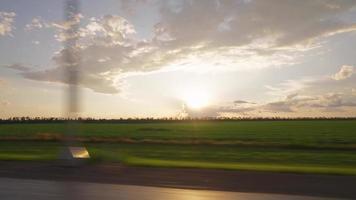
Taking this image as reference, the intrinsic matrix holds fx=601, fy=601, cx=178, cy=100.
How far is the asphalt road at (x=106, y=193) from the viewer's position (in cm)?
1235

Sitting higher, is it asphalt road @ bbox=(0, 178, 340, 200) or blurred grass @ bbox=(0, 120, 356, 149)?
blurred grass @ bbox=(0, 120, 356, 149)

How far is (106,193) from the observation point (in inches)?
515

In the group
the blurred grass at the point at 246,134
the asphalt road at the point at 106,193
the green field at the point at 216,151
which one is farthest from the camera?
the blurred grass at the point at 246,134

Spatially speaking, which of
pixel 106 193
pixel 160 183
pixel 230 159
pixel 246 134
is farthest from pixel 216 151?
pixel 246 134

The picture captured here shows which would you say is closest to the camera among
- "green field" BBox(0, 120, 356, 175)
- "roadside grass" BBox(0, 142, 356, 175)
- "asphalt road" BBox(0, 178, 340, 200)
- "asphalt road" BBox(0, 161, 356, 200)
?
"asphalt road" BBox(0, 178, 340, 200)

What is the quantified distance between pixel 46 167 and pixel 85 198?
30.4 feet

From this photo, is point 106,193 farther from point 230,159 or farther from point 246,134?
point 246,134

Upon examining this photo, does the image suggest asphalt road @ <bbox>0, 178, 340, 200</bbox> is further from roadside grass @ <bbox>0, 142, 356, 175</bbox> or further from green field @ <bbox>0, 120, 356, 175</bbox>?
green field @ <bbox>0, 120, 356, 175</bbox>

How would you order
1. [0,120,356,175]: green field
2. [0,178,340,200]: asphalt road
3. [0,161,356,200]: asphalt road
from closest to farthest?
[0,178,340,200]: asphalt road
[0,161,356,200]: asphalt road
[0,120,356,175]: green field

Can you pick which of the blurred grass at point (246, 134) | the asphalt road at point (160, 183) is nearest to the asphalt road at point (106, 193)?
the asphalt road at point (160, 183)

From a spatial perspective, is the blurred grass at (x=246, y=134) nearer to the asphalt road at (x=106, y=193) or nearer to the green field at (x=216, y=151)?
the green field at (x=216, y=151)

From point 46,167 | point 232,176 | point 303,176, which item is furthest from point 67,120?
point 303,176

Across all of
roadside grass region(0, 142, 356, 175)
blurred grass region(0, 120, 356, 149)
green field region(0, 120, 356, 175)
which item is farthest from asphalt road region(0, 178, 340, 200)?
blurred grass region(0, 120, 356, 149)

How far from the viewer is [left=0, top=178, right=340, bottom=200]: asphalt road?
12352 millimetres
